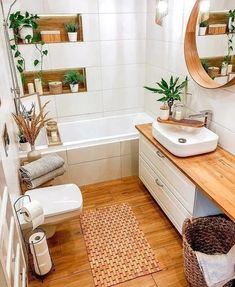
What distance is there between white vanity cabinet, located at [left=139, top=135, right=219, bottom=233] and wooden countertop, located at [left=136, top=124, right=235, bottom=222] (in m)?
0.07

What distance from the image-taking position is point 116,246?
6.60 feet

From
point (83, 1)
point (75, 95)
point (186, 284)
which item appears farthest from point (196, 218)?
point (83, 1)

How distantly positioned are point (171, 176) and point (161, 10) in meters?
1.79

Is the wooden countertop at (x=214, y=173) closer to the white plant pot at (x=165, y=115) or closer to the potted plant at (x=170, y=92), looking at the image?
the white plant pot at (x=165, y=115)

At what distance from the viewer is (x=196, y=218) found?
1.76 m

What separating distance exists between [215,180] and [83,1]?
2.42 meters

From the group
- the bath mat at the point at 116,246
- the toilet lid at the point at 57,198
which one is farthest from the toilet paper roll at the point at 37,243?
the bath mat at the point at 116,246

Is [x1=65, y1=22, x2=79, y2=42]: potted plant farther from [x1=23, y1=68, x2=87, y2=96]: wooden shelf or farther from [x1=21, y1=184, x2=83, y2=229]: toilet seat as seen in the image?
[x1=21, y1=184, x2=83, y2=229]: toilet seat

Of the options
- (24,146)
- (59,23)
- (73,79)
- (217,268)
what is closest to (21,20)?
(59,23)

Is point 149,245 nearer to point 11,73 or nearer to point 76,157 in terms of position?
point 76,157

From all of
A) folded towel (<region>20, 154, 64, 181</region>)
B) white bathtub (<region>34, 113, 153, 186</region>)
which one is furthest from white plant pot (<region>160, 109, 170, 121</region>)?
folded towel (<region>20, 154, 64, 181</region>)

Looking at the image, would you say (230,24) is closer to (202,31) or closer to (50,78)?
(202,31)

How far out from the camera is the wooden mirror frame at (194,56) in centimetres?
207

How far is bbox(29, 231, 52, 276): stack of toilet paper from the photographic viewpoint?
65.1 inches
